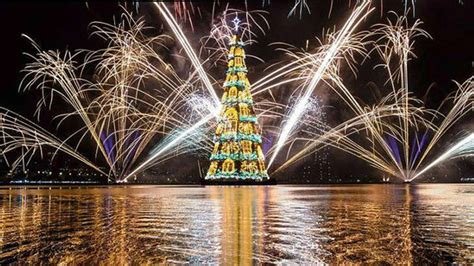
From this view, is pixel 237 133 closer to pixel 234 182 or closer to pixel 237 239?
pixel 234 182

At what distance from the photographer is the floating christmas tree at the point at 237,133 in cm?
7719

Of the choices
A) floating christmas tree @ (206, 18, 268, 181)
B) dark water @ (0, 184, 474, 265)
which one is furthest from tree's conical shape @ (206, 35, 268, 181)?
dark water @ (0, 184, 474, 265)

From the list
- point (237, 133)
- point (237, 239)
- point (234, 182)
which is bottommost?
point (237, 239)

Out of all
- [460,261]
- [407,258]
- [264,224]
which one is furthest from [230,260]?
[264,224]

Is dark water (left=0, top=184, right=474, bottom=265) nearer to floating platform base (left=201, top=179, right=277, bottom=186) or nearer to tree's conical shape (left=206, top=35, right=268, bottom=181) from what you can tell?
tree's conical shape (left=206, top=35, right=268, bottom=181)

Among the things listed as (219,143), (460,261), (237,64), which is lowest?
(460,261)

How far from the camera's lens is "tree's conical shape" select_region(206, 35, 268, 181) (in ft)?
253

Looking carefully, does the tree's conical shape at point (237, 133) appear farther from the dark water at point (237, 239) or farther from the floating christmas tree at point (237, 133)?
the dark water at point (237, 239)

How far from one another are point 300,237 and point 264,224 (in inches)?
167

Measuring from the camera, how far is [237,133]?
7731cm

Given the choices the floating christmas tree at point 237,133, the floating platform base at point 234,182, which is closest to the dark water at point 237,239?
the floating christmas tree at point 237,133

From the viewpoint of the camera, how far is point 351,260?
11.6m

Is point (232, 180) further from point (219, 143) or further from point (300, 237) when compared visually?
point (300, 237)

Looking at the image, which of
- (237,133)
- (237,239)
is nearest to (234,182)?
(237,133)
